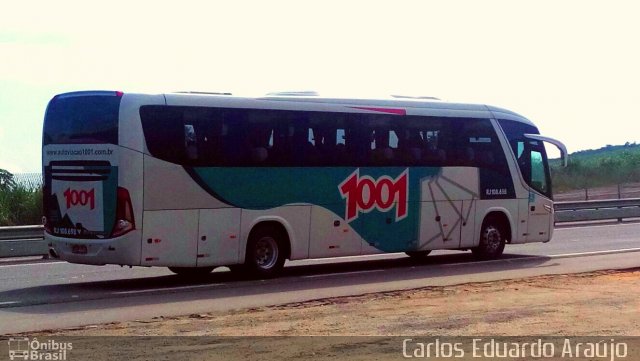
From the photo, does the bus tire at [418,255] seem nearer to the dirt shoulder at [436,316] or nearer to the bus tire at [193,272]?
the bus tire at [193,272]

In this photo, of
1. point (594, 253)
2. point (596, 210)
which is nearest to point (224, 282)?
point (594, 253)

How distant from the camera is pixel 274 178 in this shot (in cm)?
1791

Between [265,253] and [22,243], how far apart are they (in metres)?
6.71

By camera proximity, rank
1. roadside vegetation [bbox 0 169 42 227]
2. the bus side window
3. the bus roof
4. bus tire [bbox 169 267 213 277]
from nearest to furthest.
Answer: the bus side window
the bus roof
bus tire [bbox 169 267 213 277]
roadside vegetation [bbox 0 169 42 227]

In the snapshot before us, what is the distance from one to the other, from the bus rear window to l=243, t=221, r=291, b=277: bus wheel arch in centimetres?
307

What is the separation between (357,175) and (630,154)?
48300 millimetres

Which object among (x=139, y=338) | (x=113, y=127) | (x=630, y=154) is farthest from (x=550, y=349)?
(x=630, y=154)

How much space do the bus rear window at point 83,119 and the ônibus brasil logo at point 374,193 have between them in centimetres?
456

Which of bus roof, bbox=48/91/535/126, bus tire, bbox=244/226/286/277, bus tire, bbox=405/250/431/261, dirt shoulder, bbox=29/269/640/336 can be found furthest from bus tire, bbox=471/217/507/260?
dirt shoulder, bbox=29/269/640/336

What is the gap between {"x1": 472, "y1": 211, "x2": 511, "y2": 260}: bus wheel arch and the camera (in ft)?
70.7

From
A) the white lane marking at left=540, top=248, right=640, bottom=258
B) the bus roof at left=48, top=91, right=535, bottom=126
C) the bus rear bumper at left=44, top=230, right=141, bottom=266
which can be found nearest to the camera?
the bus rear bumper at left=44, top=230, right=141, bottom=266

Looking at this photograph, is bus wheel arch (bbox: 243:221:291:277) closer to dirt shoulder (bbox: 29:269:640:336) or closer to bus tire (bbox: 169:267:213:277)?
bus tire (bbox: 169:267:213:277)

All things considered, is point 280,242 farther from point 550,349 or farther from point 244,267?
point 550,349

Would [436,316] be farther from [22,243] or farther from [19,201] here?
[19,201]
